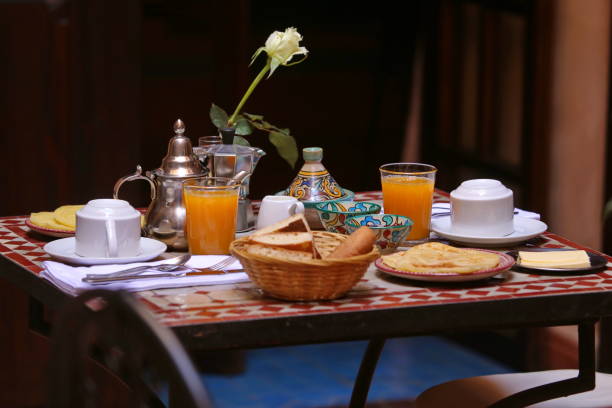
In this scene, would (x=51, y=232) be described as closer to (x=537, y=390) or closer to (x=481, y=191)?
(x=481, y=191)

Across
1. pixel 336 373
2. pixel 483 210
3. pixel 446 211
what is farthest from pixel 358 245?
pixel 336 373

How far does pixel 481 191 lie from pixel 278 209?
0.38 meters

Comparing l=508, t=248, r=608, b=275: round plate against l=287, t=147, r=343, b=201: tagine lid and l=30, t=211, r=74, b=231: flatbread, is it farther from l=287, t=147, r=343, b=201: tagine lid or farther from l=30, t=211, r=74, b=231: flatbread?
l=30, t=211, r=74, b=231: flatbread

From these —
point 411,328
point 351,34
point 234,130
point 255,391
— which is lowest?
point 255,391

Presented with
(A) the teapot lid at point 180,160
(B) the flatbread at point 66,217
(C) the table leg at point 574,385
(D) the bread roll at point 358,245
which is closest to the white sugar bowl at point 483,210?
(C) the table leg at point 574,385

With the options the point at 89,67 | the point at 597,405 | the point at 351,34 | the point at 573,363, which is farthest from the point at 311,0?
the point at 597,405

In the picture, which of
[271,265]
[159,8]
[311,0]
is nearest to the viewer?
[271,265]

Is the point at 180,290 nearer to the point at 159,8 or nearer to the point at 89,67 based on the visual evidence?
the point at 89,67

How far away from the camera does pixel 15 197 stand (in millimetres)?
3494

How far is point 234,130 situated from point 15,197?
1629mm

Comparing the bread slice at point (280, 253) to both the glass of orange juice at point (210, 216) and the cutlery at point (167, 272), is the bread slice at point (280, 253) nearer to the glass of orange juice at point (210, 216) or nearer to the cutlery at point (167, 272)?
the cutlery at point (167, 272)

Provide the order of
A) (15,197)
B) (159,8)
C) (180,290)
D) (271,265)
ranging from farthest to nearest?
(159,8) → (15,197) → (180,290) → (271,265)

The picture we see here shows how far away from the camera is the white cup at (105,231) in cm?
182

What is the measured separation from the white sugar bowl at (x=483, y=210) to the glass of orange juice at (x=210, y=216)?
42 cm
